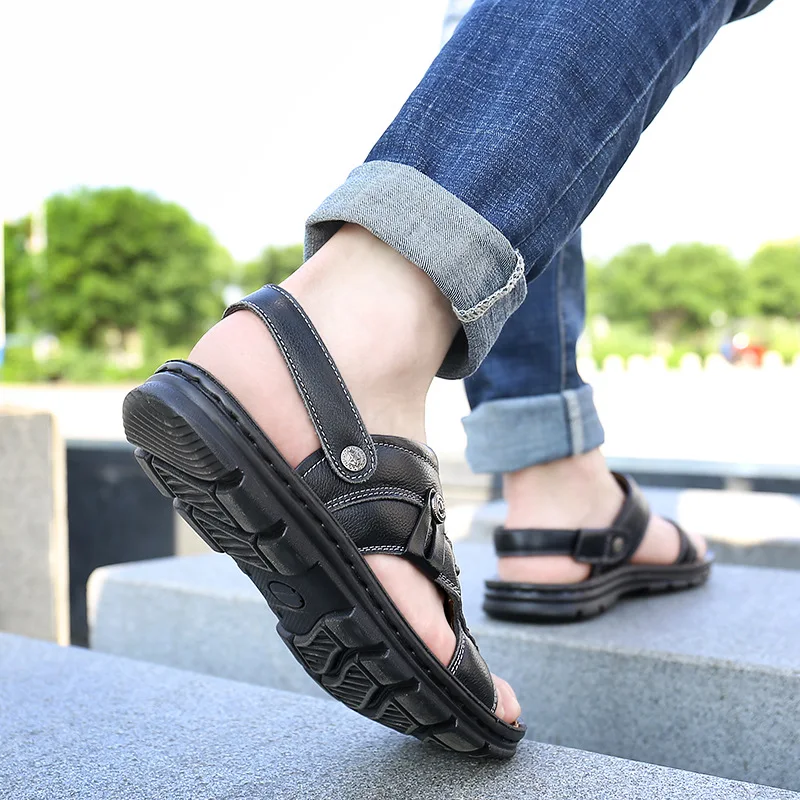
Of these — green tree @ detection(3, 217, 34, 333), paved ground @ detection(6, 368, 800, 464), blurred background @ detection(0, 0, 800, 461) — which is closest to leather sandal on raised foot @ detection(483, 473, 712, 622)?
paved ground @ detection(6, 368, 800, 464)

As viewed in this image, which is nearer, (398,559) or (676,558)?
(398,559)

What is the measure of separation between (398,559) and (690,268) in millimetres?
54740

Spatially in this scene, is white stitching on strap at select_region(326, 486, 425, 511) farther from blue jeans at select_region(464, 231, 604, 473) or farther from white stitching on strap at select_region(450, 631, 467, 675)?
blue jeans at select_region(464, 231, 604, 473)

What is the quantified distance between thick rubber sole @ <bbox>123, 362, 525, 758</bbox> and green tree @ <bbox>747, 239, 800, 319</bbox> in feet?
177

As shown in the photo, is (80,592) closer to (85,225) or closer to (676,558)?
(676,558)

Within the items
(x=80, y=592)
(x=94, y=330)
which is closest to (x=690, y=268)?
(x=94, y=330)

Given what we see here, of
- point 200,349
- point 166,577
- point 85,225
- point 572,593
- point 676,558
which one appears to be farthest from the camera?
point 85,225

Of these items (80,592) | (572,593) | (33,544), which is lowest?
(80,592)

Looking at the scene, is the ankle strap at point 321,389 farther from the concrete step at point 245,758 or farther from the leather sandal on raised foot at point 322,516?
the concrete step at point 245,758

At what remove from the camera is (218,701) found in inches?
40.9

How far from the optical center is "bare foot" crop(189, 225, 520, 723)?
0.74 metres

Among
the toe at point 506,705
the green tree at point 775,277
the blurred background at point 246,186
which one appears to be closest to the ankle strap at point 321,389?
the toe at point 506,705

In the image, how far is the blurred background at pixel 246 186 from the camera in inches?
1529

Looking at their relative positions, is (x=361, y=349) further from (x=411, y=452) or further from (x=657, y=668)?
(x=657, y=668)
